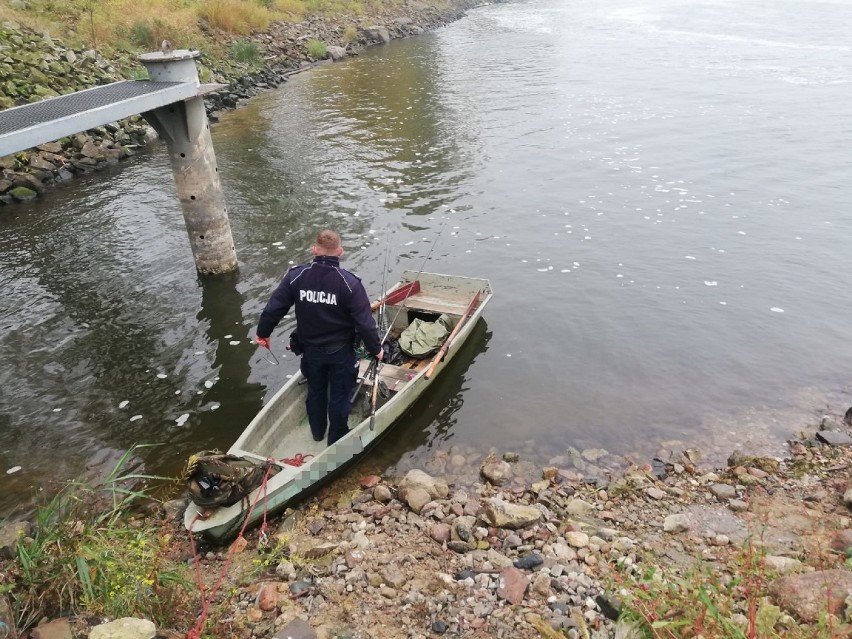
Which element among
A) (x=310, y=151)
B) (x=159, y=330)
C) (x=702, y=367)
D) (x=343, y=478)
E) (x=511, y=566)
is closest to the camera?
(x=511, y=566)

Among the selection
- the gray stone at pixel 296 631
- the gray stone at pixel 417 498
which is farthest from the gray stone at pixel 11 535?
the gray stone at pixel 417 498

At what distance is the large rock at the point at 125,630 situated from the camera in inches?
166

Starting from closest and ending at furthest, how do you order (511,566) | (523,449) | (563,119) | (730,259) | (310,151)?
(511,566) < (523,449) < (730,259) < (310,151) < (563,119)

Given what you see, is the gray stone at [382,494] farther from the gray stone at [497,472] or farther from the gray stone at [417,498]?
the gray stone at [497,472]

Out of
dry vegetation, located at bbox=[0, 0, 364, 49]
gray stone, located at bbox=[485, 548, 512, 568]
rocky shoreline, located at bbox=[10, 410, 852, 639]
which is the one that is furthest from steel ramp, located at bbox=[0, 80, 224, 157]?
dry vegetation, located at bbox=[0, 0, 364, 49]

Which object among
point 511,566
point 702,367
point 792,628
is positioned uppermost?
point 792,628

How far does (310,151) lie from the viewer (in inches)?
873

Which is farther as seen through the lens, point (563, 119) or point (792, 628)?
point (563, 119)

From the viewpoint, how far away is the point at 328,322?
688cm

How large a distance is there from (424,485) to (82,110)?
295 inches

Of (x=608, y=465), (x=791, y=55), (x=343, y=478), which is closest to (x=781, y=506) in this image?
(x=608, y=465)

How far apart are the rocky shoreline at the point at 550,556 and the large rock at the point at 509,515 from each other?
2 centimetres

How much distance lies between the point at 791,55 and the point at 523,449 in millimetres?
36355

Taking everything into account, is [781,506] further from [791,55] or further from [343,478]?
[791,55]
